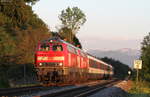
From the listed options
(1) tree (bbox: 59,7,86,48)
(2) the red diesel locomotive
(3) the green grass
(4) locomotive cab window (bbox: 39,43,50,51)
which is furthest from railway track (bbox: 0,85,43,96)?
(1) tree (bbox: 59,7,86,48)

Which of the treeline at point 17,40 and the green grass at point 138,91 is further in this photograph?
the treeline at point 17,40

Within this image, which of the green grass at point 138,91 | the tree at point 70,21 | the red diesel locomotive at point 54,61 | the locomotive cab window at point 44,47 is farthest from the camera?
the tree at point 70,21

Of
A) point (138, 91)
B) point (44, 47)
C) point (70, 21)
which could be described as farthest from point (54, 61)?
point (70, 21)

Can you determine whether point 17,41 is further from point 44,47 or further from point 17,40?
point 44,47

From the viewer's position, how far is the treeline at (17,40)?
1575 inches

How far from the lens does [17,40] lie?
5641 centimetres

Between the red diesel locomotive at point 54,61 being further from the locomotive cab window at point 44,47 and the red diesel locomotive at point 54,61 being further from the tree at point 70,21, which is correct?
the tree at point 70,21

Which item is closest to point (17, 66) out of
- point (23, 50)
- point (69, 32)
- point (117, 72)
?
point (23, 50)

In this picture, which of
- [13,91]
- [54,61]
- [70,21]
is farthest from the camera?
[70,21]

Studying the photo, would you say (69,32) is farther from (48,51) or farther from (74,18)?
(48,51)

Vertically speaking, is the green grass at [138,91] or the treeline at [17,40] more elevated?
the treeline at [17,40]

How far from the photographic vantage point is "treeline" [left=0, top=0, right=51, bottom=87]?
131 ft

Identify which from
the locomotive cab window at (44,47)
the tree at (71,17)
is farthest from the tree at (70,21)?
the locomotive cab window at (44,47)

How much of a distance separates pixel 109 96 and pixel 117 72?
14645 centimetres
